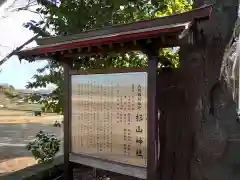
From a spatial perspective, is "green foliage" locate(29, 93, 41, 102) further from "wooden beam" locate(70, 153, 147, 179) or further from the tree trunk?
the tree trunk

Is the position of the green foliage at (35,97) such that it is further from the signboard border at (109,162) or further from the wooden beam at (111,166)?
the wooden beam at (111,166)

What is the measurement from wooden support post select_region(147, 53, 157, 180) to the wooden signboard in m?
0.07

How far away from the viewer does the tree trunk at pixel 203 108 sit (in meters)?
3.68

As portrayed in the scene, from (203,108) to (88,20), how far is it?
154 inches

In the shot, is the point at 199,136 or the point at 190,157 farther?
the point at 190,157

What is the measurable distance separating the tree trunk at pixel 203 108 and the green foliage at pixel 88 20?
2.22m

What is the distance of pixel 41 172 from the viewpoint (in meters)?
6.12

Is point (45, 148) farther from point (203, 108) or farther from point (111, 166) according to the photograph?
point (203, 108)

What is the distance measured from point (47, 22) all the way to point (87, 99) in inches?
138

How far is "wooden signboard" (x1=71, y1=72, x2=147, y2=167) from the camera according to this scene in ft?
13.2

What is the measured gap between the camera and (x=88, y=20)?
7000 millimetres

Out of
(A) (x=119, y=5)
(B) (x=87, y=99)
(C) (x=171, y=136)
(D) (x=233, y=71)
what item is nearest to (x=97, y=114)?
(B) (x=87, y=99)

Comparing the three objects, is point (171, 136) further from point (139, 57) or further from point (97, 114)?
point (139, 57)

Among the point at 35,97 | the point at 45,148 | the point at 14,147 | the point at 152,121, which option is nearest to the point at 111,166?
the point at 152,121
